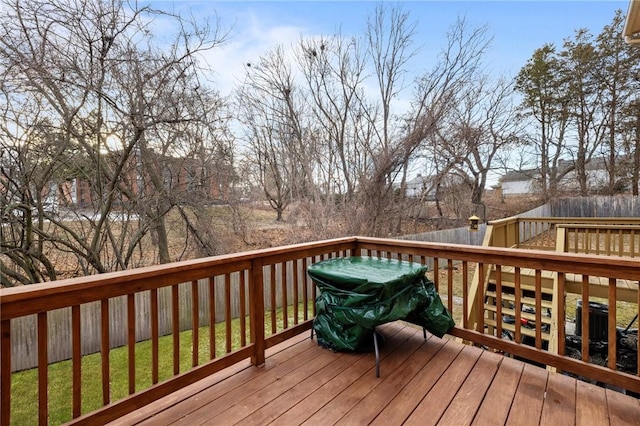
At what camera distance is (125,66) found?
3.93 metres

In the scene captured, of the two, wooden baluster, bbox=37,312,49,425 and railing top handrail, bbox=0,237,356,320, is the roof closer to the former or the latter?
railing top handrail, bbox=0,237,356,320

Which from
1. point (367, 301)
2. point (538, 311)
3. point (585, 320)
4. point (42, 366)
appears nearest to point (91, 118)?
point (42, 366)

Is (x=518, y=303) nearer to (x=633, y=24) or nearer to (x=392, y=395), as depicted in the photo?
(x=392, y=395)

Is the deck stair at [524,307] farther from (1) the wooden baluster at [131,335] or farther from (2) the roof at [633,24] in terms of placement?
(1) the wooden baluster at [131,335]

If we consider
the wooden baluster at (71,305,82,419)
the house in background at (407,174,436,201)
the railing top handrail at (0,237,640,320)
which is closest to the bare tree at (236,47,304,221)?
the house in background at (407,174,436,201)

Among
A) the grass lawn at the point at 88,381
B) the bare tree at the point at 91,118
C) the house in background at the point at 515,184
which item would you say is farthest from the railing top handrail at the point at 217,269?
the house in background at the point at 515,184

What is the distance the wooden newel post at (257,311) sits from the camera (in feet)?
7.10

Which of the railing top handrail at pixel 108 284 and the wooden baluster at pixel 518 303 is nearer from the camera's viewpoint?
the railing top handrail at pixel 108 284

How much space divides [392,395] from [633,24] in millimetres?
3446

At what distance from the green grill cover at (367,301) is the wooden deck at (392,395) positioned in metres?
0.17

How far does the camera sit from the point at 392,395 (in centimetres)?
182

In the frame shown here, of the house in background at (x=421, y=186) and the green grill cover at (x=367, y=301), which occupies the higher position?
the house in background at (x=421, y=186)

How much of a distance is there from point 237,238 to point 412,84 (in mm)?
6519

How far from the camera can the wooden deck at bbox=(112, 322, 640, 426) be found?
1.63 metres
